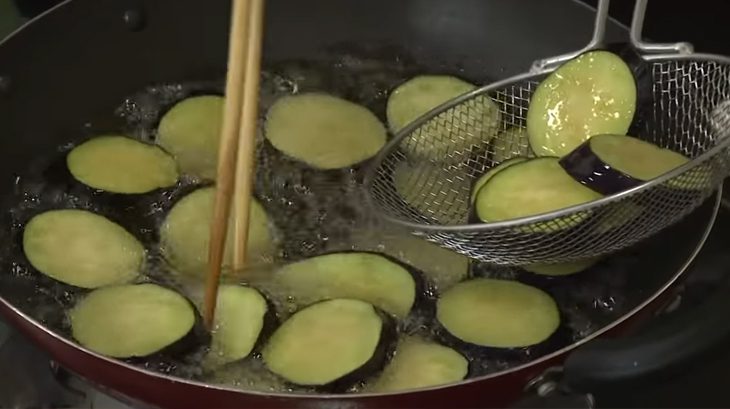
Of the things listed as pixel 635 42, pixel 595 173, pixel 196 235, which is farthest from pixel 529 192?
pixel 196 235

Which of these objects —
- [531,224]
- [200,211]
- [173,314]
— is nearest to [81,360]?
[173,314]

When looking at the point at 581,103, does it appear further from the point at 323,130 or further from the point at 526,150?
the point at 323,130

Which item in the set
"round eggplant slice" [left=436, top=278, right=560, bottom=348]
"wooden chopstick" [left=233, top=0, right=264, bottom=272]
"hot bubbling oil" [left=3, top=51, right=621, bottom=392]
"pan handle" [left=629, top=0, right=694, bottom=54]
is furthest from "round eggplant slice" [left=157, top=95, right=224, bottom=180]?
"pan handle" [left=629, top=0, right=694, bottom=54]

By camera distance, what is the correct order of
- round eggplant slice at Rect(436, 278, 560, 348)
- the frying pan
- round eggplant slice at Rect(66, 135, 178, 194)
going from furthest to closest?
round eggplant slice at Rect(66, 135, 178, 194)
round eggplant slice at Rect(436, 278, 560, 348)
the frying pan

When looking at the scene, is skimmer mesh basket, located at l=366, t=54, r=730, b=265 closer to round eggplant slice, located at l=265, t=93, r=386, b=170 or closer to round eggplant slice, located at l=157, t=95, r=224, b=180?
round eggplant slice, located at l=265, t=93, r=386, b=170

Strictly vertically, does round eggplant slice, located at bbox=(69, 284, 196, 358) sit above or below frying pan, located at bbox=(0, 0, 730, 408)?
below
